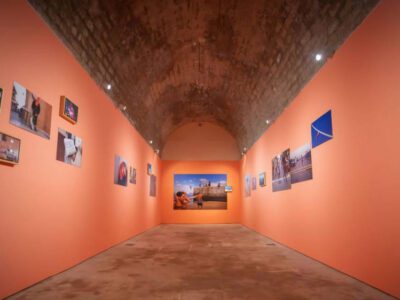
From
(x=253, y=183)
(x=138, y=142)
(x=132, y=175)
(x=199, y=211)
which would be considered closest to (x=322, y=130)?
(x=132, y=175)

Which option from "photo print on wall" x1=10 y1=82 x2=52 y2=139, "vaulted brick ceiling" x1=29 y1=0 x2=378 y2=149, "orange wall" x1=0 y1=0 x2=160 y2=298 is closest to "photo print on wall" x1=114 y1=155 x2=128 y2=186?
"orange wall" x1=0 y1=0 x2=160 y2=298

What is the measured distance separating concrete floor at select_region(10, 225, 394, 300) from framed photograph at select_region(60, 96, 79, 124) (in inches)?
96.7

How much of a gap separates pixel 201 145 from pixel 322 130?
39.5 ft

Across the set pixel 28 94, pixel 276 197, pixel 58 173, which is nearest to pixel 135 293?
pixel 58 173

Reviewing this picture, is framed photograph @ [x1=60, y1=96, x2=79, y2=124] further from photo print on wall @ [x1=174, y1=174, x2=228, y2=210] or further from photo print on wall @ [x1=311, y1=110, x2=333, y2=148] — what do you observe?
photo print on wall @ [x1=174, y1=174, x2=228, y2=210]

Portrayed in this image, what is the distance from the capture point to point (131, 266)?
5516mm

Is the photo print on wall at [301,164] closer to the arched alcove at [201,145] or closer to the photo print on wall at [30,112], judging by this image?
the photo print on wall at [30,112]

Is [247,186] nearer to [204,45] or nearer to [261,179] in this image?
[261,179]

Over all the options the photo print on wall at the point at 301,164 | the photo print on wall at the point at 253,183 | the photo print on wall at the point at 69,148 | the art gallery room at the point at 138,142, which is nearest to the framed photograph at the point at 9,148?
the art gallery room at the point at 138,142

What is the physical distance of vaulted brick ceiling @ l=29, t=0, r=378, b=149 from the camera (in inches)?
204

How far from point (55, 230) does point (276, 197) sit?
6.21 metres

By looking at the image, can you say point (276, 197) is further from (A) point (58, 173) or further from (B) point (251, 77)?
(A) point (58, 173)

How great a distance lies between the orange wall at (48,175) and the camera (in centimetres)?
362

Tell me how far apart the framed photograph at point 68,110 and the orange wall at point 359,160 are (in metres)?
4.37
